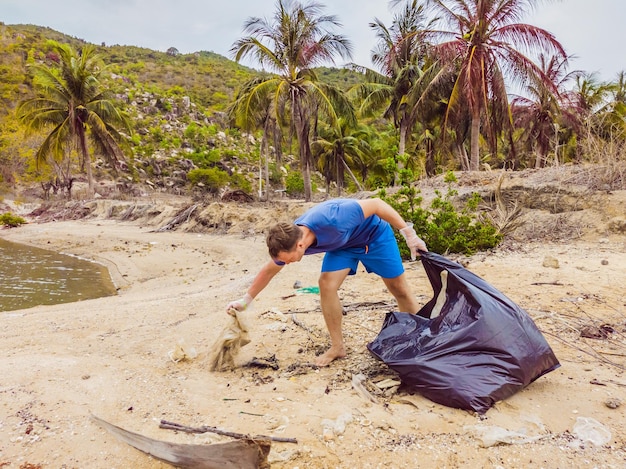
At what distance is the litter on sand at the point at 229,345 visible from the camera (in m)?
2.62

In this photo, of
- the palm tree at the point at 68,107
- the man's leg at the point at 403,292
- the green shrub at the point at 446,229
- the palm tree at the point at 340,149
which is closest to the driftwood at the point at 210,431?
the man's leg at the point at 403,292

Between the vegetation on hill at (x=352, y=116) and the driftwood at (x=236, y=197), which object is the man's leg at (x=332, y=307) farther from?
the driftwood at (x=236, y=197)

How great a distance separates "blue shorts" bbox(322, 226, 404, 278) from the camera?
248cm

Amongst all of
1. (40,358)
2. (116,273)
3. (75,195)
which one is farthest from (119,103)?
(40,358)

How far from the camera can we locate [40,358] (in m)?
2.89

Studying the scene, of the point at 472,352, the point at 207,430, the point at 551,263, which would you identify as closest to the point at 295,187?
the point at 551,263

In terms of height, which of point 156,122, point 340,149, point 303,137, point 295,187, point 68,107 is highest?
point 156,122

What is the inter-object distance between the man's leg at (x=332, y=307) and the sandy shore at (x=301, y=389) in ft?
0.38

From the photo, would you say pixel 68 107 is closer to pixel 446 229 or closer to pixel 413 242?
pixel 446 229

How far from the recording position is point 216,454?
1.55 meters

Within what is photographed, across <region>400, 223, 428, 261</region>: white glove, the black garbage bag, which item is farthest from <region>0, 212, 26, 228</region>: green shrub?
the black garbage bag

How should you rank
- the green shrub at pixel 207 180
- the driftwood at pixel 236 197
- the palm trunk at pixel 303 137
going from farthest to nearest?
the green shrub at pixel 207 180
the driftwood at pixel 236 197
the palm trunk at pixel 303 137

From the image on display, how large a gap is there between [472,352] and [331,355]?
38.2 inches

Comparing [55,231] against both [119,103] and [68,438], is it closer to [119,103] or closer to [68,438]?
[68,438]
